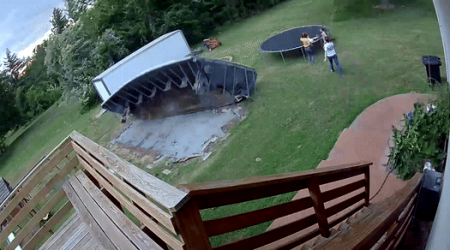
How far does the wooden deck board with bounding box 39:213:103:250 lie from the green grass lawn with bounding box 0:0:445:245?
6.35 feet

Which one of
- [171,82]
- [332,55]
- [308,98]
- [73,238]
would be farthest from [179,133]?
[73,238]

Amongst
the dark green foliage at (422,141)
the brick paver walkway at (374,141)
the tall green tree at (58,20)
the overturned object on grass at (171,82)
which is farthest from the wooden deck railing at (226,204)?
the tall green tree at (58,20)

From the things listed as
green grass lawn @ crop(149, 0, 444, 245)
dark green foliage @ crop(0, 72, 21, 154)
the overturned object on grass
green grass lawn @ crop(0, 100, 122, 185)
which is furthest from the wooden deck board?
dark green foliage @ crop(0, 72, 21, 154)

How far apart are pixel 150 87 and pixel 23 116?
1091cm

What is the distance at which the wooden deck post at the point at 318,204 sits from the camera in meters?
1.66

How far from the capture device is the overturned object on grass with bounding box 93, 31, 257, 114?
8.16m

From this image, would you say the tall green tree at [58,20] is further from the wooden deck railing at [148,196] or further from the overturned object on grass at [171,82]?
the wooden deck railing at [148,196]

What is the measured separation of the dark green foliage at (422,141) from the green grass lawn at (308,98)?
143 cm

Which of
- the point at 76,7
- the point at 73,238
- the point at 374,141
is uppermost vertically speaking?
the point at 76,7

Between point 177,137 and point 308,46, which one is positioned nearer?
point 177,137

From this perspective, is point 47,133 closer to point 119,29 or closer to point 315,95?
point 119,29

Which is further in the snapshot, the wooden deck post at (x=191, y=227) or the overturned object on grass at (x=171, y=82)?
the overturned object on grass at (x=171, y=82)

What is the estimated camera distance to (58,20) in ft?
66.6

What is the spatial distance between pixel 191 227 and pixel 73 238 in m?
2.20
